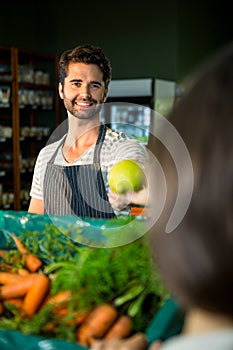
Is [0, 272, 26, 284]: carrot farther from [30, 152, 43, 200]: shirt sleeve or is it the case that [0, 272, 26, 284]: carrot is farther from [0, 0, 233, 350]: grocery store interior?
[0, 0, 233, 350]: grocery store interior

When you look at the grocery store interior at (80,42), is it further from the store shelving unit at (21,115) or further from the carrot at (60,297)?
the carrot at (60,297)

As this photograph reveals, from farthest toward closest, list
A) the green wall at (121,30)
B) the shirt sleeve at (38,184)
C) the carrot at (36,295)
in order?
the green wall at (121,30) → the shirt sleeve at (38,184) → the carrot at (36,295)

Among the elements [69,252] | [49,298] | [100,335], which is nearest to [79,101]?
[69,252]

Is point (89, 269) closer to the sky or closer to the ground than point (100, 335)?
closer to the sky

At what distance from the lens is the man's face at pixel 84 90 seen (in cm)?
256

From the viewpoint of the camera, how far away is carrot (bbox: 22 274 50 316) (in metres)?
1.69

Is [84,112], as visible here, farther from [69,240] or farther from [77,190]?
[69,240]

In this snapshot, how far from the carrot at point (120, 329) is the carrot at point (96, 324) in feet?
0.05

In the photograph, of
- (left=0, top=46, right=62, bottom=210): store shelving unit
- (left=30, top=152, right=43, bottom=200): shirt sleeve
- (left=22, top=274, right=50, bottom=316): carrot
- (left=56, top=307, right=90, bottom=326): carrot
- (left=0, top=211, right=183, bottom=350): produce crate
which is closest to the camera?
(left=0, top=211, right=183, bottom=350): produce crate

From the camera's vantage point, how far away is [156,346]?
1.35 meters

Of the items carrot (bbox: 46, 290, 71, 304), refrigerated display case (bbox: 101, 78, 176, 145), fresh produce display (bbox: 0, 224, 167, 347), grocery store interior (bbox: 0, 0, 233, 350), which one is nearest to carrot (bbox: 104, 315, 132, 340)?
fresh produce display (bbox: 0, 224, 167, 347)

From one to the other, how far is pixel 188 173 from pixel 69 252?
1.31 meters

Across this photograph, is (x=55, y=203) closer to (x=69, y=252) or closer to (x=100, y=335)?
(x=69, y=252)

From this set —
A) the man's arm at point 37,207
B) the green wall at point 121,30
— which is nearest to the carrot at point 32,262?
the man's arm at point 37,207
